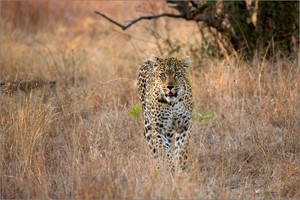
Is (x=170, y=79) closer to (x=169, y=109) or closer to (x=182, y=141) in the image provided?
(x=169, y=109)

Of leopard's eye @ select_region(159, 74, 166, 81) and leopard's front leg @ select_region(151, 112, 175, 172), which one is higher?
leopard's eye @ select_region(159, 74, 166, 81)

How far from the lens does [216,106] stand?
29.2ft

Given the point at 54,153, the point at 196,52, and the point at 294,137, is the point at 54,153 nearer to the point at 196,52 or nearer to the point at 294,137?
the point at 294,137

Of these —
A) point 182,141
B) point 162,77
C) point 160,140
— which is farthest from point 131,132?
point 162,77

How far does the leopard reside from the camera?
662 centimetres

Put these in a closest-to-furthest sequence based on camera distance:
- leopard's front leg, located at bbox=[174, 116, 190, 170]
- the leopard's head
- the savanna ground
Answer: the savanna ground
the leopard's head
leopard's front leg, located at bbox=[174, 116, 190, 170]

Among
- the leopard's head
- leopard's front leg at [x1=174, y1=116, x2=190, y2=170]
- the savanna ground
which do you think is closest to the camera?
the savanna ground

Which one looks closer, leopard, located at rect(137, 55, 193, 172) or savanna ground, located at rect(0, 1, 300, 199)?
savanna ground, located at rect(0, 1, 300, 199)

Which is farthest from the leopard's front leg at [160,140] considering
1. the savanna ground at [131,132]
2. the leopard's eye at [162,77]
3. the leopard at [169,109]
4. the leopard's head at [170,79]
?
the leopard's eye at [162,77]

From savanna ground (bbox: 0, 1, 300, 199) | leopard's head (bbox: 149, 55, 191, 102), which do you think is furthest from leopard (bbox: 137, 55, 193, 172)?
savanna ground (bbox: 0, 1, 300, 199)

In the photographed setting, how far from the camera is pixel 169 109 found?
22.3ft

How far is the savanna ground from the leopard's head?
0.73 m

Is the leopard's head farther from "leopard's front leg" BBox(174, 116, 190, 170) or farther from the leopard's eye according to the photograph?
"leopard's front leg" BBox(174, 116, 190, 170)

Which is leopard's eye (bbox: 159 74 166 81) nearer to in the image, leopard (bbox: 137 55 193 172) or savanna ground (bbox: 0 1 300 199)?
leopard (bbox: 137 55 193 172)
